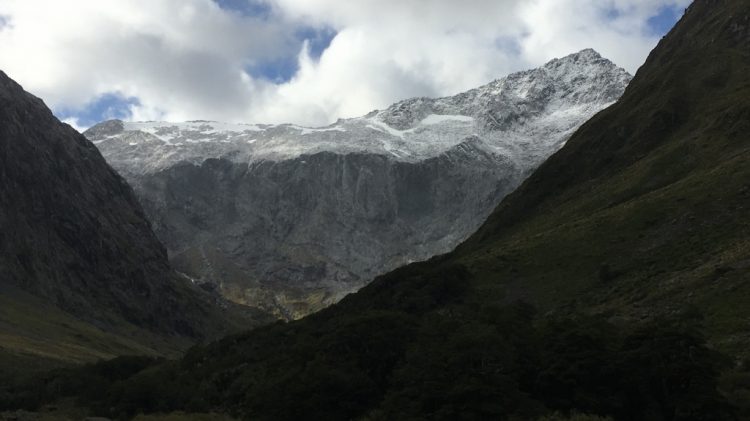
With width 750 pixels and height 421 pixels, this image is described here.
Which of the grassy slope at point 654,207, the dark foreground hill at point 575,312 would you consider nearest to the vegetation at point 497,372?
the dark foreground hill at point 575,312

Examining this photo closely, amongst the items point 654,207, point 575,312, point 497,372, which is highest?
point 654,207

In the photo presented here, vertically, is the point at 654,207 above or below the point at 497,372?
above

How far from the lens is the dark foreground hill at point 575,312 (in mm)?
53244

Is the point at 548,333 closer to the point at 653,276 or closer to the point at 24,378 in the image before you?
the point at 653,276

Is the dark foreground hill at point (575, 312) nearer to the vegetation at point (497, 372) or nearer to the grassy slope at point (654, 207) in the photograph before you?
the vegetation at point (497, 372)

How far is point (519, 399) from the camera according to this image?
52.8 meters

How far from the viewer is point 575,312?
8544 cm

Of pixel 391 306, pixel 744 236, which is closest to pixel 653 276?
pixel 744 236

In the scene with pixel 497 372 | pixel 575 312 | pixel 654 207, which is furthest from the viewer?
pixel 654 207

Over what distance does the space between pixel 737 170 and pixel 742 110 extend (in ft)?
94.1

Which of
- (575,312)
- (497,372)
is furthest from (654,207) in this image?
(497,372)

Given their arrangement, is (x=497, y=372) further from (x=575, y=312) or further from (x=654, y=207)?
(x=654, y=207)

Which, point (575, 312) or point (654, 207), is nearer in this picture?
point (575, 312)

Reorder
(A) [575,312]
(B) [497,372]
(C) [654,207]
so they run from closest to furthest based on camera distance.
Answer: (B) [497,372], (A) [575,312], (C) [654,207]
